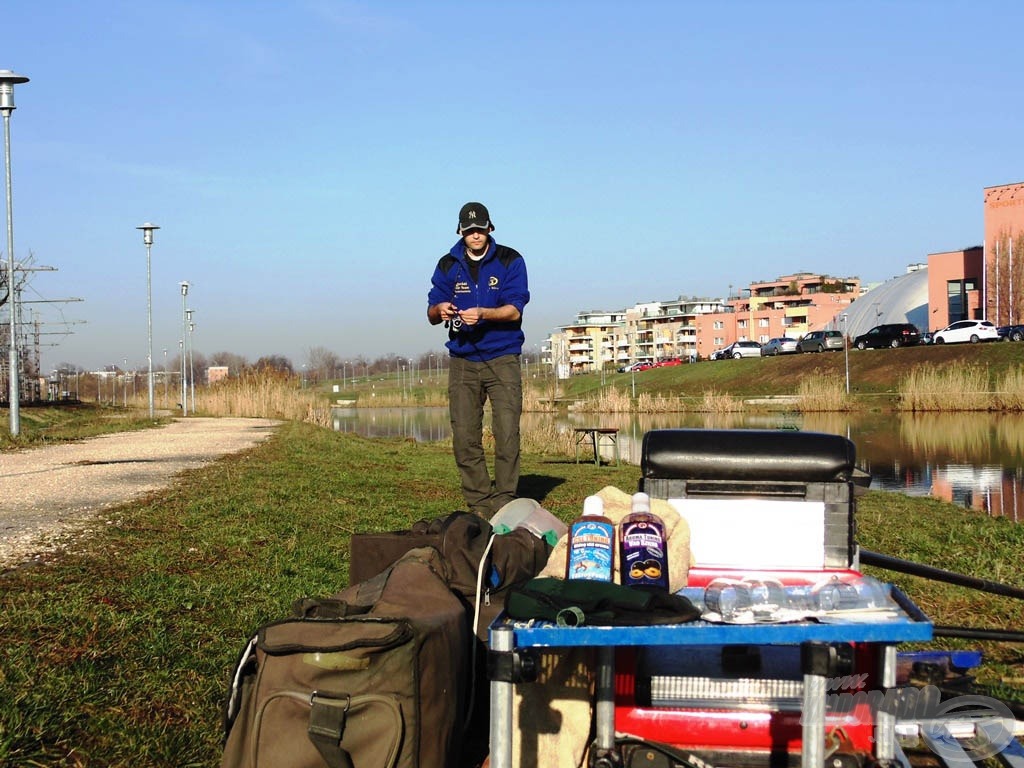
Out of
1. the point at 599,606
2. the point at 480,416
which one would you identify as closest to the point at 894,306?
the point at 480,416

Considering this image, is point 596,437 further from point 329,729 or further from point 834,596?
point 329,729

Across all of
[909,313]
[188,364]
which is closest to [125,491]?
[188,364]

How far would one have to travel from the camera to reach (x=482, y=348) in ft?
23.6

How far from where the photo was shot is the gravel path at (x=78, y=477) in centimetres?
708

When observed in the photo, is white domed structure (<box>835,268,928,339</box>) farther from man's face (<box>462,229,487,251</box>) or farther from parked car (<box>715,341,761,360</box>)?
man's face (<box>462,229,487,251</box>)

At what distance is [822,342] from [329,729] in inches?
2817

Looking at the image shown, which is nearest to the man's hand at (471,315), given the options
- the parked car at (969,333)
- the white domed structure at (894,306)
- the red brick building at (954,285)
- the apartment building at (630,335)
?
the parked car at (969,333)

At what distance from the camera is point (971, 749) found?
3.23 meters

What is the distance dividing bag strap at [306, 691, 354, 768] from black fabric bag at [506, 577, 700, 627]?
52 cm

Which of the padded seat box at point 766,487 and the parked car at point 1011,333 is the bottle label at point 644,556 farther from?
the parked car at point 1011,333

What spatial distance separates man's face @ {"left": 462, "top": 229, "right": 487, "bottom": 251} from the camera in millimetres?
7016

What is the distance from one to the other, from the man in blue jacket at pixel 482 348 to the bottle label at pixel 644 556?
164 inches

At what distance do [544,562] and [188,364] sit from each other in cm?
4782

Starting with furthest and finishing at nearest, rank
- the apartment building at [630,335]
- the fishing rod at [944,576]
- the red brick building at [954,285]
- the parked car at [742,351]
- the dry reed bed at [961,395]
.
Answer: the apartment building at [630,335] < the parked car at [742,351] < the red brick building at [954,285] < the dry reed bed at [961,395] < the fishing rod at [944,576]
